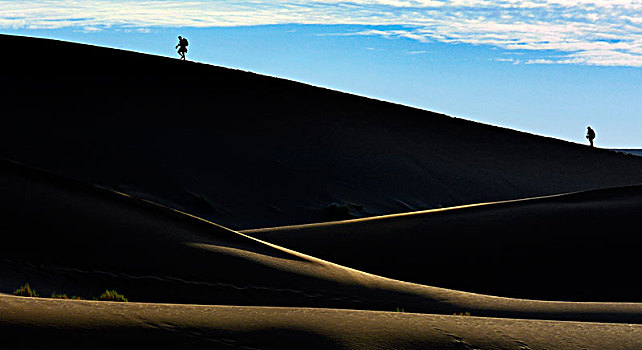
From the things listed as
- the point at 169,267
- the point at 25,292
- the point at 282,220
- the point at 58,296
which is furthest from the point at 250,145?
the point at 25,292

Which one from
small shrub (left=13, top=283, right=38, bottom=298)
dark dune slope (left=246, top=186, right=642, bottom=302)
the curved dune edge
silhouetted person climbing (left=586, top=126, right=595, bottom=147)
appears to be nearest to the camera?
the curved dune edge

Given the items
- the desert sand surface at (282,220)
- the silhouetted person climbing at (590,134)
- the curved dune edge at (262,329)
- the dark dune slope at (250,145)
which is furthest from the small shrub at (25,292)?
the silhouetted person climbing at (590,134)

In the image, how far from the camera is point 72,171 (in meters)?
38.8

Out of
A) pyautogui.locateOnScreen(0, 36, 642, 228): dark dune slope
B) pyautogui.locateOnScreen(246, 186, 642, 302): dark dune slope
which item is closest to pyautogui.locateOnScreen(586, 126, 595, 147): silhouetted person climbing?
pyautogui.locateOnScreen(0, 36, 642, 228): dark dune slope

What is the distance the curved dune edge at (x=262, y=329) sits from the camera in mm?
8438

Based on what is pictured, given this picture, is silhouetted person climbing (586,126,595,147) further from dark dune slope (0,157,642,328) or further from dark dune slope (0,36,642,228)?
dark dune slope (0,157,642,328)

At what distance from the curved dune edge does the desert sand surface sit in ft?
0.11

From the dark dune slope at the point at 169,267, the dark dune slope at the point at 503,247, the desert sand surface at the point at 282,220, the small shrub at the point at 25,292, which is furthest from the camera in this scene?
the dark dune slope at the point at 503,247

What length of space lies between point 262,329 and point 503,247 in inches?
602

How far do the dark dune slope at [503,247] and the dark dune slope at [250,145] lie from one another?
1189 centimetres

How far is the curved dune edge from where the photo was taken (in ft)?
27.7

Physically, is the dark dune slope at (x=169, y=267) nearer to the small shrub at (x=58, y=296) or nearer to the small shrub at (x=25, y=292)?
the small shrub at (x=58, y=296)

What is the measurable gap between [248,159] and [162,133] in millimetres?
5424

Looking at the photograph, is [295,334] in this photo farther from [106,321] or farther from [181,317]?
[106,321]
